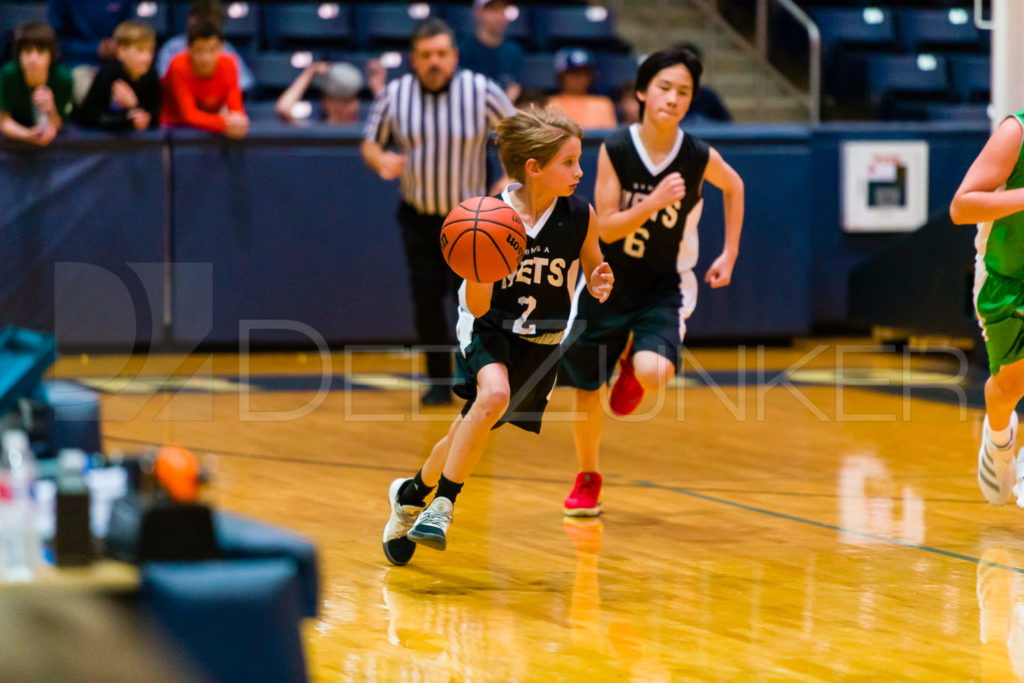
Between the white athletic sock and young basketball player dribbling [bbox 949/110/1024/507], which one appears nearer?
young basketball player dribbling [bbox 949/110/1024/507]

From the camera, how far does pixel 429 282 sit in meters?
8.80

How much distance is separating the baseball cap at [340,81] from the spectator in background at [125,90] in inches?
54.8

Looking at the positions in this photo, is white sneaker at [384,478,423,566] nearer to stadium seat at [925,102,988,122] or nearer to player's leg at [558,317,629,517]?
player's leg at [558,317,629,517]

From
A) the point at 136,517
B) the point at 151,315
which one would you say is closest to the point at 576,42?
the point at 151,315

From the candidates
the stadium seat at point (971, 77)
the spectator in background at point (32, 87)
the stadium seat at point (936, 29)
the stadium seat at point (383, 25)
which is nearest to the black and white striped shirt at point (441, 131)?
the spectator in background at point (32, 87)

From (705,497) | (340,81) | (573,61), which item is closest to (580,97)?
(573,61)

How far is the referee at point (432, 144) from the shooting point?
862 centimetres

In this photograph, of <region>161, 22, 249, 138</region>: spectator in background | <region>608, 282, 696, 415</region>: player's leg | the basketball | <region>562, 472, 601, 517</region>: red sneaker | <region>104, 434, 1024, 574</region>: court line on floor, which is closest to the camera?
the basketball

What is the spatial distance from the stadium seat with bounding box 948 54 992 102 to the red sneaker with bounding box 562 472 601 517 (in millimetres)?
8903

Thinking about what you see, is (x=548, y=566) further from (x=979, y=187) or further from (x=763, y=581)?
(x=979, y=187)

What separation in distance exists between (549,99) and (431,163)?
7.93 feet

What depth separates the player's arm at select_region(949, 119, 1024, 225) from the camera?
15.6 ft

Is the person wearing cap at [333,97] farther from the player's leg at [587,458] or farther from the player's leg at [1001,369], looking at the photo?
the player's leg at [1001,369]

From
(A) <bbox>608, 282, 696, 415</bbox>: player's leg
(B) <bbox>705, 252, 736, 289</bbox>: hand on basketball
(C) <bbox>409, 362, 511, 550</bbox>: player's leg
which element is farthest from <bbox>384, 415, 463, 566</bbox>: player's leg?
(B) <bbox>705, 252, 736, 289</bbox>: hand on basketball
